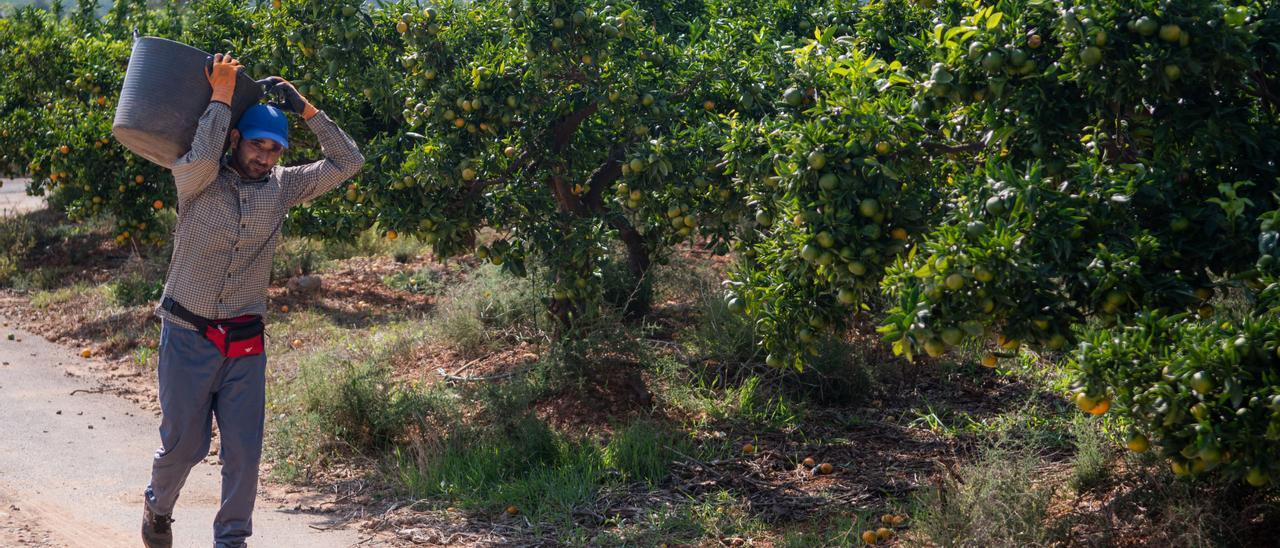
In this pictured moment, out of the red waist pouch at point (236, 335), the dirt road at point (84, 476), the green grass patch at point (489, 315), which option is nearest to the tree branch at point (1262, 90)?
the red waist pouch at point (236, 335)

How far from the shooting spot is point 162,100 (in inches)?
162

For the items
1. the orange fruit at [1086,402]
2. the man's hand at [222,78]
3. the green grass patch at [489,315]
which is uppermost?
the man's hand at [222,78]

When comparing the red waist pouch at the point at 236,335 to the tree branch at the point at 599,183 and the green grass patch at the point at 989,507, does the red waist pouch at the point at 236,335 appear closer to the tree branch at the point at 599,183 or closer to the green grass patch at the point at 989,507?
the green grass patch at the point at 989,507

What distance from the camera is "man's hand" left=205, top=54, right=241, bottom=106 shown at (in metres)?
4.16

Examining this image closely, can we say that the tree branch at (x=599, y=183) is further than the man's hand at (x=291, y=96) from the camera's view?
Yes

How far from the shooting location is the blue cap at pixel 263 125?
4.29 meters

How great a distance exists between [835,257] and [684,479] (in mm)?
2245

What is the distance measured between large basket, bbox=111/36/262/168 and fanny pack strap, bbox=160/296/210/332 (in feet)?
1.76

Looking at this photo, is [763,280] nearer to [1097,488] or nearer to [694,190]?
[694,190]

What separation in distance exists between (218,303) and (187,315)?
0.12 meters

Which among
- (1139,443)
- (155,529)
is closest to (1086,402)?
(1139,443)

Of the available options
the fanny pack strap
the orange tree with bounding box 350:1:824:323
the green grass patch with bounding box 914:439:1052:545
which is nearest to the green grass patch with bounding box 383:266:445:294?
the orange tree with bounding box 350:1:824:323

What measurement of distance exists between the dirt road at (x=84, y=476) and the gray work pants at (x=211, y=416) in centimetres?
84

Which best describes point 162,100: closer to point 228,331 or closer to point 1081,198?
point 228,331
